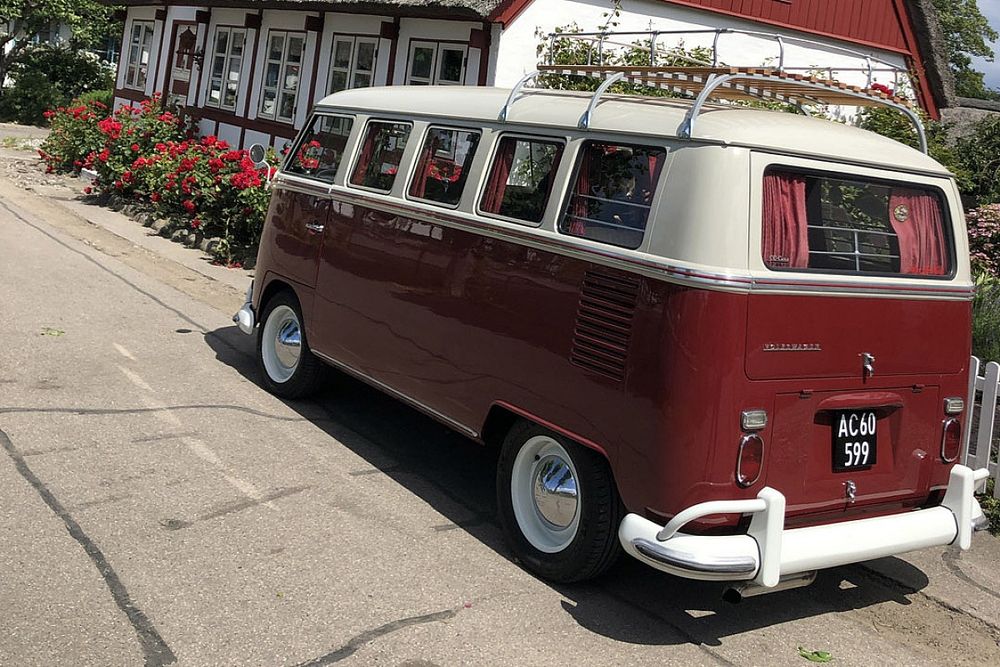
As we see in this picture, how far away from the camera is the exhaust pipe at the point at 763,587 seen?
14.3 feet

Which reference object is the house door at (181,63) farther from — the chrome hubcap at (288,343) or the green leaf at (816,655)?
the green leaf at (816,655)

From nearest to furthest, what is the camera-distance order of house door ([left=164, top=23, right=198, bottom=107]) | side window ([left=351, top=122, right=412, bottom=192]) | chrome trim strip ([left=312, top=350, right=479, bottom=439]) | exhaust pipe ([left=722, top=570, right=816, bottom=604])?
exhaust pipe ([left=722, top=570, right=816, bottom=604]), chrome trim strip ([left=312, top=350, right=479, bottom=439]), side window ([left=351, top=122, right=412, bottom=192]), house door ([left=164, top=23, right=198, bottom=107])

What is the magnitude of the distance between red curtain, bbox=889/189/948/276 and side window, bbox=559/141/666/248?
1199 mm

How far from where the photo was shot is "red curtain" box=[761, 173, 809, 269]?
4379mm

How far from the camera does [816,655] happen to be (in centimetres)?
447

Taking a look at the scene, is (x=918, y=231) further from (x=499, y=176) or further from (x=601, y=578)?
(x=601, y=578)

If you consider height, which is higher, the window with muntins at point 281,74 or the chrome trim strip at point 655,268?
the window with muntins at point 281,74

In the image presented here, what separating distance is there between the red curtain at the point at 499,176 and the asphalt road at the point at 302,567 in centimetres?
166

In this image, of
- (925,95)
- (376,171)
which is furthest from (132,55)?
(376,171)

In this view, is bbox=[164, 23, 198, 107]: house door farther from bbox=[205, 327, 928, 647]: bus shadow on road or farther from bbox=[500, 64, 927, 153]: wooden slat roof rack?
bbox=[500, 64, 927, 153]: wooden slat roof rack

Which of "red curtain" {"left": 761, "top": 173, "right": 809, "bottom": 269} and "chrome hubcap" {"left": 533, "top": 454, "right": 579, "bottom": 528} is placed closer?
"red curtain" {"left": 761, "top": 173, "right": 809, "bottom": 269}

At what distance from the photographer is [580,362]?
466cm

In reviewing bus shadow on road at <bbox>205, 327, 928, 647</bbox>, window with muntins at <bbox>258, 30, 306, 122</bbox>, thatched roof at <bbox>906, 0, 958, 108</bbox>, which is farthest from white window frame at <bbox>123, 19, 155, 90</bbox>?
bus shadow on road at <bbox>205, 327, 928, 647</bbox>

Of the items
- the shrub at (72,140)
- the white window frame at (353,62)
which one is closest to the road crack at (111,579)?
the white window frame at (353,62)
